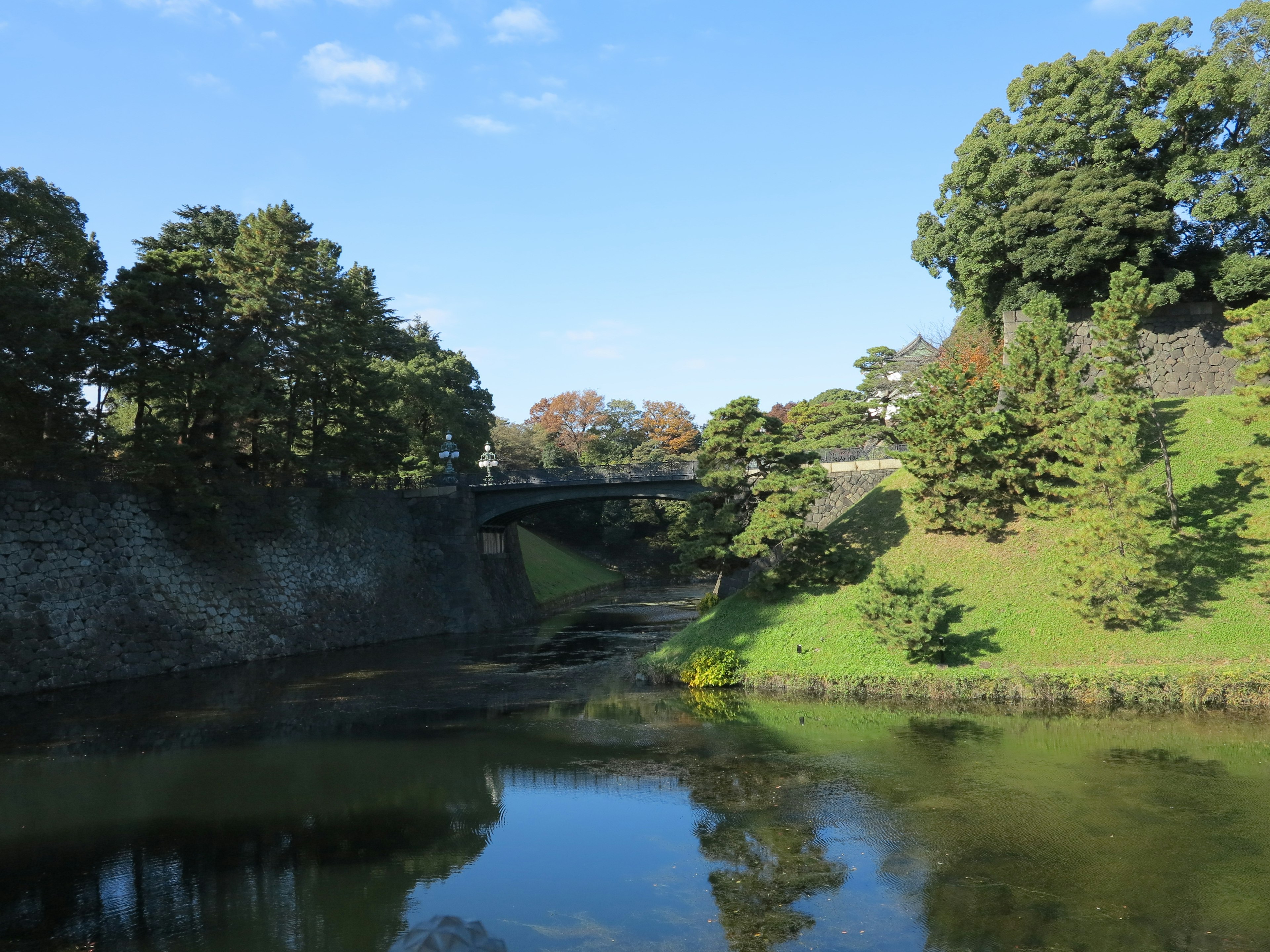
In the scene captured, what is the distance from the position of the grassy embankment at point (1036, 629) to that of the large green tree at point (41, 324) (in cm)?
2422

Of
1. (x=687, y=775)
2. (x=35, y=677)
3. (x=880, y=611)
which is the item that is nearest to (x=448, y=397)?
(x=35, y=677)

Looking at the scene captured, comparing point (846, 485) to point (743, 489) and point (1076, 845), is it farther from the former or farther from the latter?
point (1076, 845)

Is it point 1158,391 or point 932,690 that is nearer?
point 932,690

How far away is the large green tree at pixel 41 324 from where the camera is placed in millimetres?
29375

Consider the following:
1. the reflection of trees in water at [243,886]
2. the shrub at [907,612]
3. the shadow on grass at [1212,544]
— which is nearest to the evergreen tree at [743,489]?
the shrub at [907,612]

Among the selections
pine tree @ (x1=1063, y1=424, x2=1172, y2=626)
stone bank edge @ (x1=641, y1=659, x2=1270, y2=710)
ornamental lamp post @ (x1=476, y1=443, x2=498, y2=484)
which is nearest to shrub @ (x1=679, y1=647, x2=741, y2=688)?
stone bank edge @ (x1=641, y1=659, x2=1270, y2=710)

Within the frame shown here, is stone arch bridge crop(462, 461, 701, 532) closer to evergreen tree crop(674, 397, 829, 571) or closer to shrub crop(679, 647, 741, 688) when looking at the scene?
evergreen tree crop(674, 397, 829, 571)

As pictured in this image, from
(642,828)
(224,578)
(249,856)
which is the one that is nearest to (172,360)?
(224,578)

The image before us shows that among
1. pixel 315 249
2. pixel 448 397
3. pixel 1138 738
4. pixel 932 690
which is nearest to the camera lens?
pixel 1138 738

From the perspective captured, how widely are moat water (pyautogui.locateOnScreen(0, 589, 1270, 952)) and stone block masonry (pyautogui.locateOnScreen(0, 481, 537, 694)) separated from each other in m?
5.39

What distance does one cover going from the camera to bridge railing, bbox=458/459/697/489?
47.6 meters

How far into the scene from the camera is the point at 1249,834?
14227 mm

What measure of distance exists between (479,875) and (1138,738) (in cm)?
1616

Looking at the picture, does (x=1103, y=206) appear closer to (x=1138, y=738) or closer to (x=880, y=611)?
(x=880, y=611)
